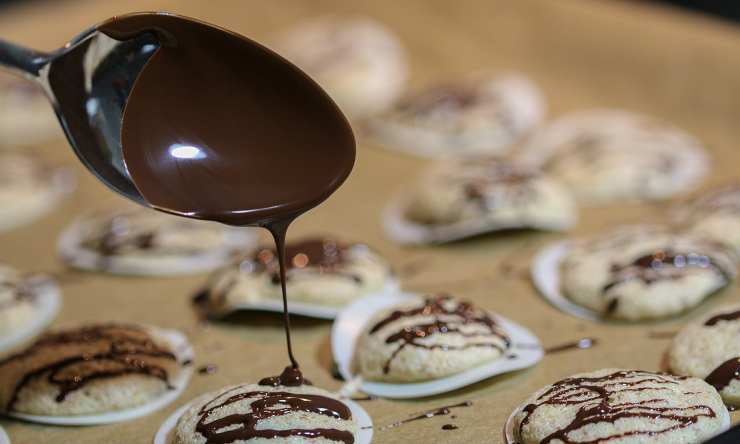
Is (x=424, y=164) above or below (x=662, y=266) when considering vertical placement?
above

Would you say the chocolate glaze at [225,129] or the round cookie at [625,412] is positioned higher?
the chocolate glaze at [225,129]

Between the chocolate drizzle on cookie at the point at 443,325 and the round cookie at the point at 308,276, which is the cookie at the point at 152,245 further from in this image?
the chocolate drizzle on cookie at the point at 443,325

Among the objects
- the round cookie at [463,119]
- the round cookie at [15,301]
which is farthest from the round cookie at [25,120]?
the round cookie at [463,119]

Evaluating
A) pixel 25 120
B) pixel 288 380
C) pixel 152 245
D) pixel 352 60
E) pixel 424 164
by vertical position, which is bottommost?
pixel 288 380

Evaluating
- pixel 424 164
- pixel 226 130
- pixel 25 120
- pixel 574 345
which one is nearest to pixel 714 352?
pixel 574 345

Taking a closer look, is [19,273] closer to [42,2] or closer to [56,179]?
[56,179]

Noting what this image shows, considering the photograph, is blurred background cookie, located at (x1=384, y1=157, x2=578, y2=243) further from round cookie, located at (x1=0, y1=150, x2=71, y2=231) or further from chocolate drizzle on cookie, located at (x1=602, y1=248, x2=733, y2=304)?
round cookie, located at (x1=0, y1=150, x2=71, y2=231)

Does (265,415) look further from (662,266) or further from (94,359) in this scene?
(662,266)

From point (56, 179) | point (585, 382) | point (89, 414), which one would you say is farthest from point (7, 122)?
point (585, 382)
